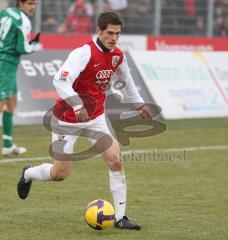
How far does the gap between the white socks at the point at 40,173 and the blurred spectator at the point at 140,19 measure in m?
14.9

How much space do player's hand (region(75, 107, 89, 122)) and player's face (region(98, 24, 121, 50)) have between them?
74 cm

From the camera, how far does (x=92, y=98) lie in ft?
25.0

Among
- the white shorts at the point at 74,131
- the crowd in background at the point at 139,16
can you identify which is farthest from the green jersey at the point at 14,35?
the crowd in background at the point at 139,16

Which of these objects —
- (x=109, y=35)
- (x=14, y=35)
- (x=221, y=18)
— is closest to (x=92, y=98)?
(x=109, y=35)

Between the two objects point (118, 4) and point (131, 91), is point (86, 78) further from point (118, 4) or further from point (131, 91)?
point (118, 4)

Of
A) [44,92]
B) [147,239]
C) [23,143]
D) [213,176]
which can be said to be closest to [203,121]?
[44,92]

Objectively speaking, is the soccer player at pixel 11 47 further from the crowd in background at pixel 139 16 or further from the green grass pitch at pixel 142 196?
the crowd in background at pixel 139 16

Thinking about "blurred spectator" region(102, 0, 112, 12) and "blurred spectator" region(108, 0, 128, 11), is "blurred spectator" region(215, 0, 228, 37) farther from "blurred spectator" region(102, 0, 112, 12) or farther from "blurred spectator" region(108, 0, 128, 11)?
"blurred spectator" region(102, 0, 112, 12)

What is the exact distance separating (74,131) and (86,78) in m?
Result: 0.54

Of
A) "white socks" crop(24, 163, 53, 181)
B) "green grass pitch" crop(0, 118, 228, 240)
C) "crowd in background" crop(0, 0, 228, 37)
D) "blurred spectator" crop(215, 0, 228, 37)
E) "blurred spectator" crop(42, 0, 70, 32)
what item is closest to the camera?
"green grass pitch" crop(0, 118, 228, 240)

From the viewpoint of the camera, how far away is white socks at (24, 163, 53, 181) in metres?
7.81

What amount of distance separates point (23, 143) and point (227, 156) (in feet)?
11.0

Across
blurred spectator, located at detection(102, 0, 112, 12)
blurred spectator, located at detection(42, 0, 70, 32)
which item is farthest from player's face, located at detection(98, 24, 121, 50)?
blurred spectator, located at detection(102, 0, 112, 12)

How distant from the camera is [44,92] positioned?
50.5ft
